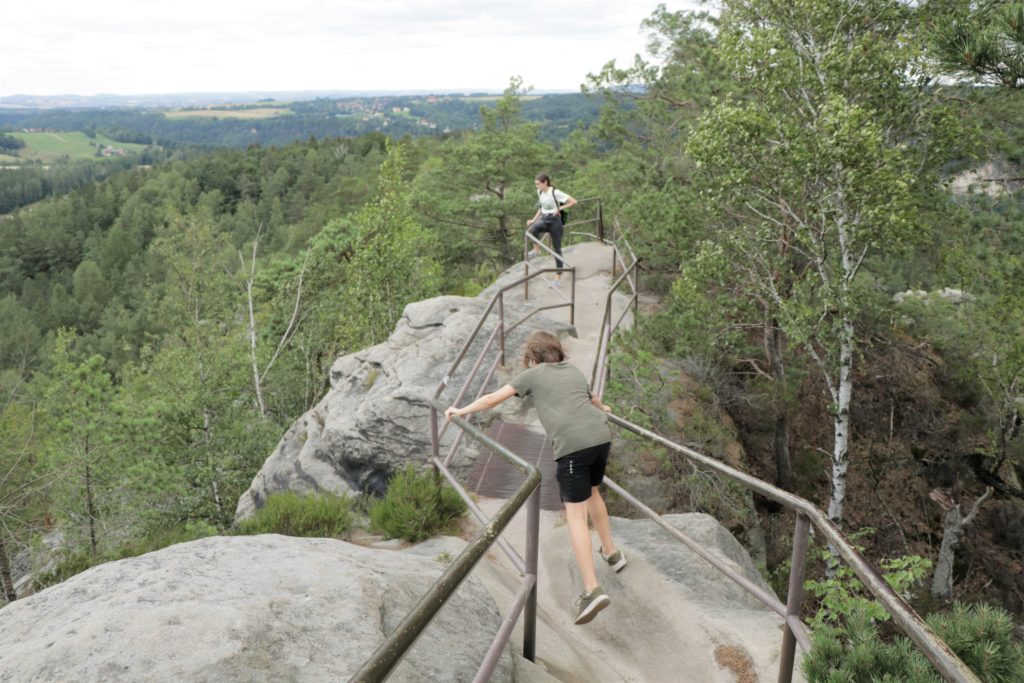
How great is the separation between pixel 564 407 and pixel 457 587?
2.16m

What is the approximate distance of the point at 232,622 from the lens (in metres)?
2.72

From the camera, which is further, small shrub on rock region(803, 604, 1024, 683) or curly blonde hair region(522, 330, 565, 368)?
curly blonde hair region(522, 330, 565, 368)

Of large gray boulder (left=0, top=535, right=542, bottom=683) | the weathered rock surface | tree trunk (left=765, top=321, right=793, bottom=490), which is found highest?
large gray boulder (left=0, top=535, right=542, bottom=683)

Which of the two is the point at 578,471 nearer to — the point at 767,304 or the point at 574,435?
the point at 574,435

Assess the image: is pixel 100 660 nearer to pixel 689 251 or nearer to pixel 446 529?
pixel 446 529

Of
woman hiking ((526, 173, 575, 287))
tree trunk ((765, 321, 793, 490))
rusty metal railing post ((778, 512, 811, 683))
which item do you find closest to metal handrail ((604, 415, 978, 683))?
rusty metal railing post ((778, 512, 811, 683))

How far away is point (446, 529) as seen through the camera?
19.1 ft

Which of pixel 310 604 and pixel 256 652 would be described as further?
pixel 310 604

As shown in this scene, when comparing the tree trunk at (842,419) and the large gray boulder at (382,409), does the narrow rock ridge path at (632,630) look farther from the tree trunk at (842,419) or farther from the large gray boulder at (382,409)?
the tree trunk at (842,419)

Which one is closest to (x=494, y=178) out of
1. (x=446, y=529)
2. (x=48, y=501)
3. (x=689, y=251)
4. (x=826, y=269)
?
(x=689, y=251)

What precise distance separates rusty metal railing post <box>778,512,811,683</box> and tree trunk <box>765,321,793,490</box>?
35.2 feet

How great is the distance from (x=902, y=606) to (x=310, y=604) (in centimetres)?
240

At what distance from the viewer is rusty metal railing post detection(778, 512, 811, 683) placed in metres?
2.56

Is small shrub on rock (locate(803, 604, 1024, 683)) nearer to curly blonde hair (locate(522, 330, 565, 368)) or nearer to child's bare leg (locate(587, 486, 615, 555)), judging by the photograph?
child's bare leg (locate(587, 486, 615, 555))
